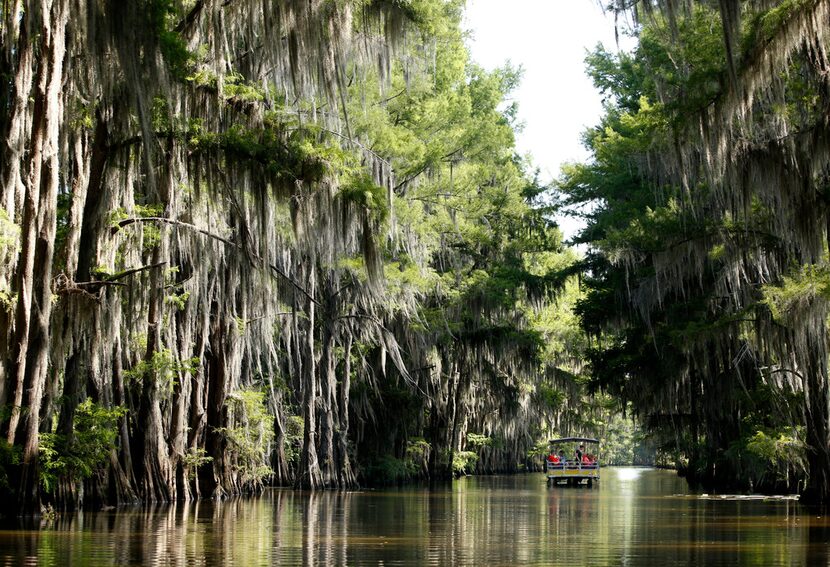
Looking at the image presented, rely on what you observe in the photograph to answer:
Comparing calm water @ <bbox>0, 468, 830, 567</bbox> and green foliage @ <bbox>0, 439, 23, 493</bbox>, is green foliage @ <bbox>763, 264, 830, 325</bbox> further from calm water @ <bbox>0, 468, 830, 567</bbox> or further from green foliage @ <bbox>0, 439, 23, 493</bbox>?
green foliage @ <bbox>0, 439, 23, 493</bbox>

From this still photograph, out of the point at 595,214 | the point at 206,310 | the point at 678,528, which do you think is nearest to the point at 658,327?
the point at 595,214

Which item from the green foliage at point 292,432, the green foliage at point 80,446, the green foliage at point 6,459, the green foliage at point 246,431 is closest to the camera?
the green foliage at point 6,459

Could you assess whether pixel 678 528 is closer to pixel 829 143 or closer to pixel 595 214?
pixel 829 143

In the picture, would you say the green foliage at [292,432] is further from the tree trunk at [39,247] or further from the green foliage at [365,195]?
the tree trunk at [39,247]

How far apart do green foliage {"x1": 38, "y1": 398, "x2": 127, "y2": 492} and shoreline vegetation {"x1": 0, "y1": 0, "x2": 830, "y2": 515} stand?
0.04 metres

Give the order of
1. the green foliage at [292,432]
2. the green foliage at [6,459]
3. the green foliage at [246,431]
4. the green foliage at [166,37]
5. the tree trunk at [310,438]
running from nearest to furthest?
1. the green foliage at [166,37]
2. the green foliage at [6,459]
3. the green foliage at [246,431]
4. the tree trunk at [310,438]
5. the green foliage at [292,432]

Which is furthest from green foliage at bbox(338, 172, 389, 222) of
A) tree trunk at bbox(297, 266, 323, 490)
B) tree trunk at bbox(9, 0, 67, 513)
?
tree trunk at bbox(297, 266, 323, 490)

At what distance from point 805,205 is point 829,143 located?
1.21 meters

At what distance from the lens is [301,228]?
14.5 m

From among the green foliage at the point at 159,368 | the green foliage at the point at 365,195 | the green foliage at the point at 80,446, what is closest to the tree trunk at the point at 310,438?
the green foliage at the point at 159,368

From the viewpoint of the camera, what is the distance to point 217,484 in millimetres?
21094

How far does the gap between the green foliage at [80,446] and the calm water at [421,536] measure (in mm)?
639

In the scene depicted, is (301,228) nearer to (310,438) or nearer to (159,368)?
(159,368)

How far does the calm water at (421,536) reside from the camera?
8.91 metres
